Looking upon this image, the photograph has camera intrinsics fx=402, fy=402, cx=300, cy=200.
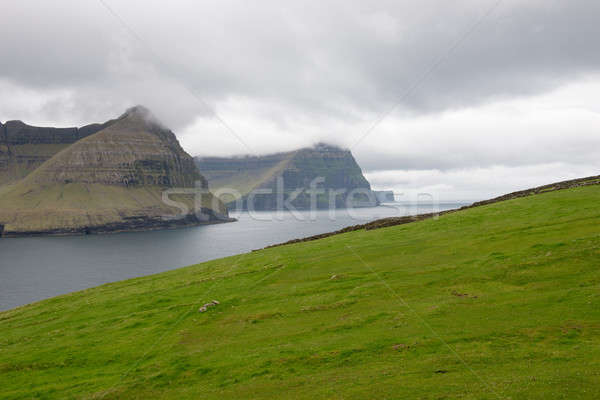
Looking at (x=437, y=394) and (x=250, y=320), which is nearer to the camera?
(x=437, y=394)

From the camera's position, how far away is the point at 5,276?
12625 centimetres

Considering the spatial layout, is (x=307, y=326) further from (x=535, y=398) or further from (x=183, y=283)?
(x=183, y=283)

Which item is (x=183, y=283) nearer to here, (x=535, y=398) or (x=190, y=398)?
(x=190, y=398)

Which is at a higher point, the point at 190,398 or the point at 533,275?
the point at 533,275

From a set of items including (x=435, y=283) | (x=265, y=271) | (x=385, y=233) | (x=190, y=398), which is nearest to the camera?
(x=190, y=398)

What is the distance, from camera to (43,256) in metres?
182

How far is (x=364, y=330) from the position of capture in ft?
81.4

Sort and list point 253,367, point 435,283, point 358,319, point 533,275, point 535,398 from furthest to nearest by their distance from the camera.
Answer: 1. point 435,283
2. point 533,275
3. point 358,319
4. point 253,367
5. point 535,398

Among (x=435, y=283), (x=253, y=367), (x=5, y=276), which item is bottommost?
(x=5, y=276)

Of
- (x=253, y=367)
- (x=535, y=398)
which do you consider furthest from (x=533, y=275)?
(x=253, y=367)

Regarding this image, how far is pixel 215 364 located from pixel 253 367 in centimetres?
264

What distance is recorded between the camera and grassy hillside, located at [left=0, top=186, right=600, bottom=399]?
18328mm

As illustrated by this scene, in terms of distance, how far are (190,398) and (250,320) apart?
33.8 feet

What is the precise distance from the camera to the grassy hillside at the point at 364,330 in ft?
60.1
